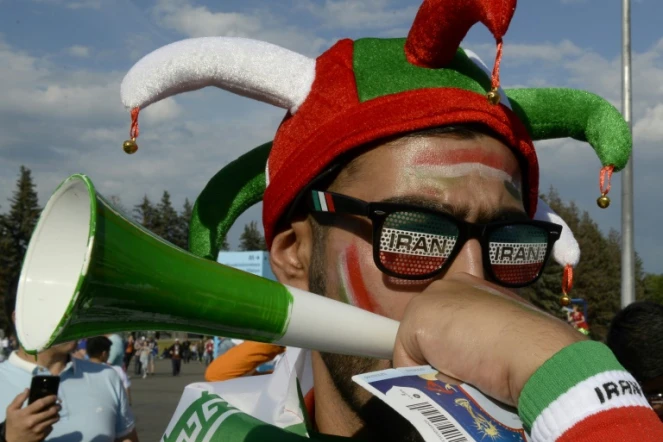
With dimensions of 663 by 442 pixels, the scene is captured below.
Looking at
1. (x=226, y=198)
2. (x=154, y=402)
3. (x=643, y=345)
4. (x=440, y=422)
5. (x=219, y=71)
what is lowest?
(x=154, y=402)

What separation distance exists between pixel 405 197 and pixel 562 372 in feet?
2.91

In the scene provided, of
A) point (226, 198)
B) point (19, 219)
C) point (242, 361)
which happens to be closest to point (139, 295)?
point (226, 198)

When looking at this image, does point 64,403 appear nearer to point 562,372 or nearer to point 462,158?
point 462,158

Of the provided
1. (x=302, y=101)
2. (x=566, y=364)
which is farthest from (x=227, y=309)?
(x=302, y=101)

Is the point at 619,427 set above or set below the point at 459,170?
below

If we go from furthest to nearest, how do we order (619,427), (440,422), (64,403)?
1. (64,403)
2. (440,422)
3. (619,427)

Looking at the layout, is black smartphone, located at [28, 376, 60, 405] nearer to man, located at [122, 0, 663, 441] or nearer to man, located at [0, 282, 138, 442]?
man, located at [0, 282, 138, 442]

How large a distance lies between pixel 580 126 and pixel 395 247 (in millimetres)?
893

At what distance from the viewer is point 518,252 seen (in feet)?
6.18

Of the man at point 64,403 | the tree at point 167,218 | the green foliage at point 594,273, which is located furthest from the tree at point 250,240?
the man at point 64,403

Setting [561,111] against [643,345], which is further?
[643,345]

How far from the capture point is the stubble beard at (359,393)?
1822mm

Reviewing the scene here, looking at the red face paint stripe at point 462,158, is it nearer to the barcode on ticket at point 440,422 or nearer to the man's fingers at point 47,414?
the barcode on ticket at point 440,422

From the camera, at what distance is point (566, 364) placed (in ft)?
3.36
